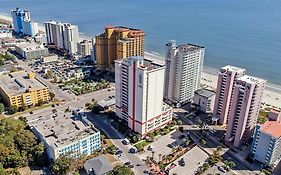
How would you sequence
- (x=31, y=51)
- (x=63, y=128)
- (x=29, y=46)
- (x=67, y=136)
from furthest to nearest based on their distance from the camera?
(x=29, y=46)
(x=31, y=51)
(x=63, y=128)
(x=67, y=136)

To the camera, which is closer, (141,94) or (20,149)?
(20,149)

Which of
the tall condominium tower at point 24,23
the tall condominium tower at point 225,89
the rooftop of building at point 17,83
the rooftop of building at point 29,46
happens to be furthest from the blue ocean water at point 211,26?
the rooftop of building at point 17,83

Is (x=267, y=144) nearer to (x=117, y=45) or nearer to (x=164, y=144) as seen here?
(x=164, y=144)

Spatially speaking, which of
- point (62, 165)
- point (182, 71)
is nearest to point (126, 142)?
point (62, 165)

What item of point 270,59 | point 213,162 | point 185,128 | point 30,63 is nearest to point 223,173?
point 213,162

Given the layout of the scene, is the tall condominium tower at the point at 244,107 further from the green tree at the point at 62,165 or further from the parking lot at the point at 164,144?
the green tree at the point at 62,165

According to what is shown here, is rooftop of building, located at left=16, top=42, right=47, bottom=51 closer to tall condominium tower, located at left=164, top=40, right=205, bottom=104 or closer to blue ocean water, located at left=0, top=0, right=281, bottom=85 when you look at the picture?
blue ocean water, located at left=0, top=0, right=281, bottom=85
